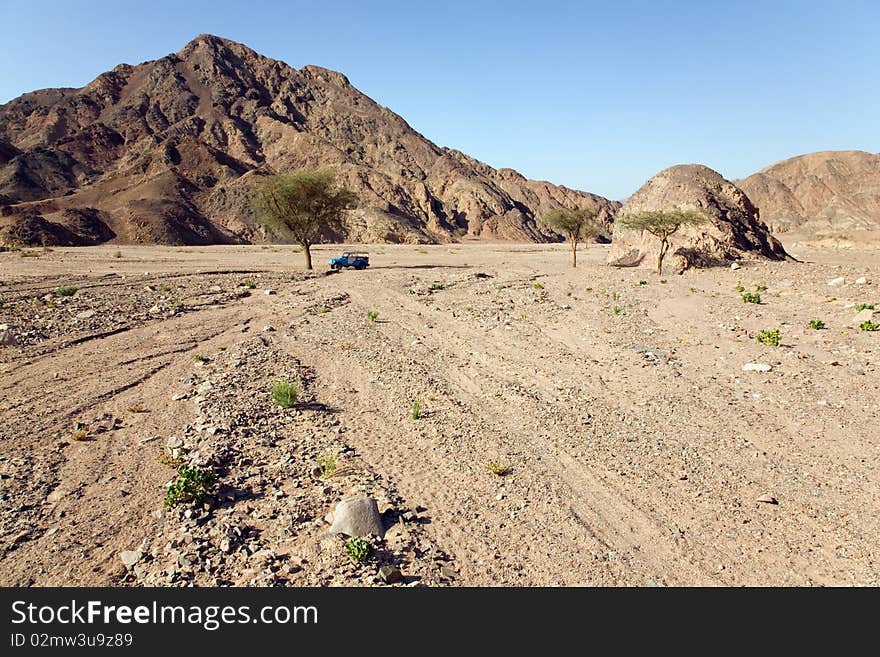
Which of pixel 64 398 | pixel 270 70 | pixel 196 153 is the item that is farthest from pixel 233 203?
pixel 64 398

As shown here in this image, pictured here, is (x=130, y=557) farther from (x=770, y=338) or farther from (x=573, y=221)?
(x=573, y=221)

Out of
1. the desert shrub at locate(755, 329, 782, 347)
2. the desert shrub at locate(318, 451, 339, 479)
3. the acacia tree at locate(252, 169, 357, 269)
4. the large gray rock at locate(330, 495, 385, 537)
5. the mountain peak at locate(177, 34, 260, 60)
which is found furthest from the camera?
the mountain peak at locate(177, 34, 260, 60)

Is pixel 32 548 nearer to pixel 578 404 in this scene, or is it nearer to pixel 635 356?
pixel 578 404

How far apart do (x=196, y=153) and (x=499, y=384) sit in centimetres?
11672

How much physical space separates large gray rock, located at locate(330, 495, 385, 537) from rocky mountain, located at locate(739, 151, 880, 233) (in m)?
123

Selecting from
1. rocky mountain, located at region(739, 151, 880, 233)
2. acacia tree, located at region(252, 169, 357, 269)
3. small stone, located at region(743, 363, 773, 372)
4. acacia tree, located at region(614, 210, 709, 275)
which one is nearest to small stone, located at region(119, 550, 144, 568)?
small stone, located at region(743, 363, 773, 372)

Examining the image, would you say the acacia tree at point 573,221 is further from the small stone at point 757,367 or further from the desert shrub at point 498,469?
the desert shrub at point 498,469

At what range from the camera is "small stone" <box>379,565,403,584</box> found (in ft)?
18.2

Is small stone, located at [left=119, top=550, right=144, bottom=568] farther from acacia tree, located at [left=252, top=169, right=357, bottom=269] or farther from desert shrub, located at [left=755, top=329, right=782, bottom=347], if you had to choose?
acacia tree, located at [left=252, top=169, right=357, bottom=269]

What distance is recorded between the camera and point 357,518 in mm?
6418

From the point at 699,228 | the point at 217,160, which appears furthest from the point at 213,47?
the point at 699,228

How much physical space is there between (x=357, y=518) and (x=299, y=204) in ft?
121

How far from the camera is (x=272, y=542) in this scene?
20.2ft

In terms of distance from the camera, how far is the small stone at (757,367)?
1270 centimetres
